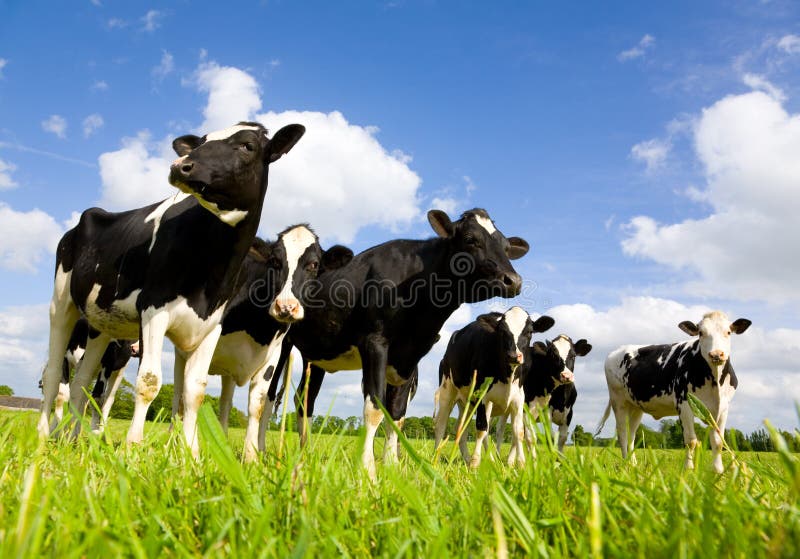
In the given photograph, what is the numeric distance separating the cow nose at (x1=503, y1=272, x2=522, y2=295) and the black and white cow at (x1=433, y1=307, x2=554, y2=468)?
10.1ft

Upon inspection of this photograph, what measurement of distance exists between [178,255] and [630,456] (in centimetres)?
416

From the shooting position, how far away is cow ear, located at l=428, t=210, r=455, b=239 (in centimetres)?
814

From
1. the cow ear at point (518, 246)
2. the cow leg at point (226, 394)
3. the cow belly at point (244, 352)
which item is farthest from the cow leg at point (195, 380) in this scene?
the cow ear at point (518, 246)

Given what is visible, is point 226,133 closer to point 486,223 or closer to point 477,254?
point 477,254

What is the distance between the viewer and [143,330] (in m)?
5.29

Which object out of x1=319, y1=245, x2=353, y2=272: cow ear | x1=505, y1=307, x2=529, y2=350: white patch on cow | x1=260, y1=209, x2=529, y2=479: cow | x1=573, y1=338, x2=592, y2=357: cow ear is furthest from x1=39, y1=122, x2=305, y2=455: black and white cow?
x1=573, y1=338, x2=592, y2=357: cow ear

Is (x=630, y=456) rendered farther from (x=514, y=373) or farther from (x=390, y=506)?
(x=514, y=373)

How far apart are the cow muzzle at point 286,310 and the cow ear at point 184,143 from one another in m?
1.87

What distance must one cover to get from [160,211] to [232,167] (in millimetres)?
1385

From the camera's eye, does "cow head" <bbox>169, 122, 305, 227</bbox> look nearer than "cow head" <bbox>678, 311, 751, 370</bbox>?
Yes

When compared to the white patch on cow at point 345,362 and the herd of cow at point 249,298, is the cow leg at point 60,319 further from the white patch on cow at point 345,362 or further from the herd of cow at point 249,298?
the white patch on cow at point 345,362

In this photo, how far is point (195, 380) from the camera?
5.69 metres

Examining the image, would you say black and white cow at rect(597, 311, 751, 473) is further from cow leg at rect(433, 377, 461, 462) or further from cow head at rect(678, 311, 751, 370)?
cow leg at rect(433, 377, 461, 462)

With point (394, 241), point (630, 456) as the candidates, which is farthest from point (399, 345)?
point (630, 456)
